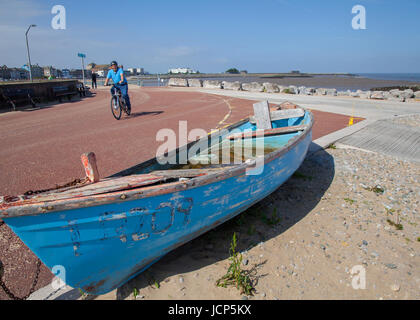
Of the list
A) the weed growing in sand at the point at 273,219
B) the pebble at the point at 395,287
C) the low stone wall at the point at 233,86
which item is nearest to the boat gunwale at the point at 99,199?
the weed growing in sand at the point at 273,219

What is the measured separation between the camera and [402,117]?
493 inches

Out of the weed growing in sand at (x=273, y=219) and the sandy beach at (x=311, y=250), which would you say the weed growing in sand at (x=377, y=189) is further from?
the weed growing in sand at (x=273, y=219)

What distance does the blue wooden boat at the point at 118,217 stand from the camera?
7.60ft

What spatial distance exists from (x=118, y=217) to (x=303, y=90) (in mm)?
25186

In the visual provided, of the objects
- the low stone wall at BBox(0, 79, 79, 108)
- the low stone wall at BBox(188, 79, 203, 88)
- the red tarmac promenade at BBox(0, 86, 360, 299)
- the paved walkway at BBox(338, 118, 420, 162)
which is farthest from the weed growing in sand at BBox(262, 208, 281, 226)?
the low stone wall at BBox(188, 79, 203, 88)

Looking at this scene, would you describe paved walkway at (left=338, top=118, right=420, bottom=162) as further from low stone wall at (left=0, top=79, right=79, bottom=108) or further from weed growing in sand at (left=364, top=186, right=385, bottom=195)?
low stone wall at (left=0, top=79, right=79, bottom=108)

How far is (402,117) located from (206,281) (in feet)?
44.8

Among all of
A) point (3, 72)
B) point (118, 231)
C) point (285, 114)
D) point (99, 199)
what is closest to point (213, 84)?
point (285, 114)

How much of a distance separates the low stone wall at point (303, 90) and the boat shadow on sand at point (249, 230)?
18.9m

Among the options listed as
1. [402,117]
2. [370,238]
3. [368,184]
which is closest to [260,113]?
[368,184]

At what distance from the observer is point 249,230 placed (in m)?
4.06

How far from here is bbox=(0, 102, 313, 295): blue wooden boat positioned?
232cm
